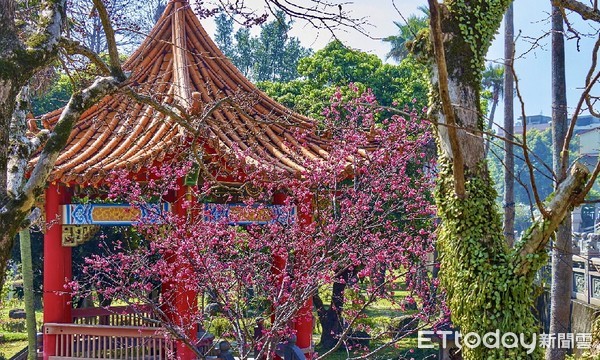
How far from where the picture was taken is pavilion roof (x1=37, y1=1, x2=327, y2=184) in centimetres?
617

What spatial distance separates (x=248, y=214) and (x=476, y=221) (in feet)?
7.52

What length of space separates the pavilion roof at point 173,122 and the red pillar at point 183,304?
52 cm

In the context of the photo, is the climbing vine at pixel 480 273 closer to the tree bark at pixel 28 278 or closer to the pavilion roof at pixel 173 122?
the pavilion roof at pixel 173 122

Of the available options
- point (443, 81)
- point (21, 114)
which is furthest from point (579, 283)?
point (21, 114)

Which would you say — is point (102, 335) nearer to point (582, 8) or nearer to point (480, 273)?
point (480, 273)

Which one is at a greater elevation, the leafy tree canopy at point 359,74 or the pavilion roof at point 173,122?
the leafy tree canopy at point 359,74

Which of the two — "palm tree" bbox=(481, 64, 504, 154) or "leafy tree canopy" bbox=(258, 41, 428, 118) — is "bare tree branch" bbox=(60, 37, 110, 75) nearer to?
"leafy tree canopy" bbox=(258, 41, 428, 118)

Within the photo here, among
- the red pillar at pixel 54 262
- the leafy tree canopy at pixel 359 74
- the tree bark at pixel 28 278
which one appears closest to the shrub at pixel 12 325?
the tree bark at pixel 28 278

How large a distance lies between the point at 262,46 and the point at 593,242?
2921 centimetres

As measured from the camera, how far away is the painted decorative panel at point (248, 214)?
6023 mm

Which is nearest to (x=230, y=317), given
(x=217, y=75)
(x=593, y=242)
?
(x=217, y=75)

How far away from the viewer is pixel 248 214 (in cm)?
636

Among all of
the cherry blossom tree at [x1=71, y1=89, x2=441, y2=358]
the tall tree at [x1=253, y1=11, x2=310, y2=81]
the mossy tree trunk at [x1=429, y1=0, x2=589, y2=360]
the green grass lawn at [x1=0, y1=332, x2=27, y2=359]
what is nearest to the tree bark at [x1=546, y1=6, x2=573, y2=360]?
the cherry blossom tree at [x1=71, y1=89, x2=441, y2=358]

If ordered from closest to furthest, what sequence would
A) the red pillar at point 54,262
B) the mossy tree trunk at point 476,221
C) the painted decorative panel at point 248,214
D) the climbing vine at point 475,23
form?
the mossy tree trunk at point 476,221 → the climbing vine at point 475,23 → the painted decorative panel at point 248,214 → the red pillar at point 54,262
